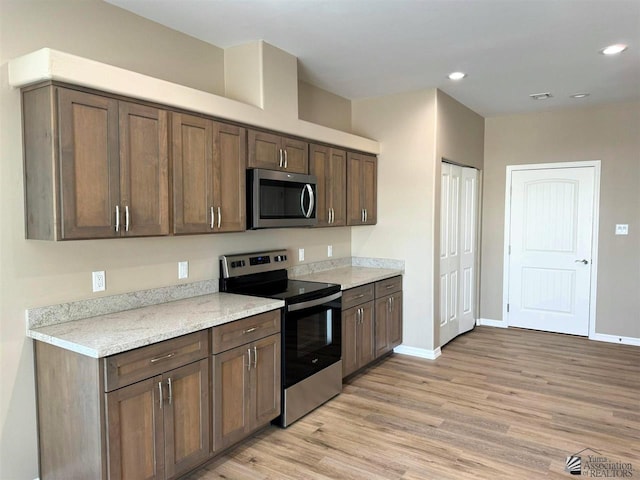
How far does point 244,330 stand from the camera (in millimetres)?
2707

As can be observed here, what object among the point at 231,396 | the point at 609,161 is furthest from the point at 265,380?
the point at 609,161

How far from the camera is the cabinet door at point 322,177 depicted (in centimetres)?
378

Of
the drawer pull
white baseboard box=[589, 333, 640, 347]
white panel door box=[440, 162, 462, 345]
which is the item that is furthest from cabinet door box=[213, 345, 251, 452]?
white baseboard box=[589, 333, 640, 347]

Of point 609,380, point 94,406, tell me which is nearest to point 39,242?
point 94,406

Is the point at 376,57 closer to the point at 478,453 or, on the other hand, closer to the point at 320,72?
the point at 320,72

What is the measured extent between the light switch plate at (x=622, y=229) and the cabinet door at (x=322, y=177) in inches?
135

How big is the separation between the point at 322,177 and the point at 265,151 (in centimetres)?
81

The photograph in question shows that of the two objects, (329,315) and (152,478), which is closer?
(152,478)

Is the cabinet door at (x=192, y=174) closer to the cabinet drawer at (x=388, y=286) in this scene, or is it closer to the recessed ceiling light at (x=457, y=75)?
the cabinet drawer at (x=388, y=286)

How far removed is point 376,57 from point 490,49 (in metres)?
0.85

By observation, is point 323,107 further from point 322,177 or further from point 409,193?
point 409,193

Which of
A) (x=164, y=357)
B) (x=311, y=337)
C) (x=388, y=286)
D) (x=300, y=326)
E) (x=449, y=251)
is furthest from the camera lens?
(x=449, y=251)

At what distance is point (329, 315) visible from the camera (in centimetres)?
350

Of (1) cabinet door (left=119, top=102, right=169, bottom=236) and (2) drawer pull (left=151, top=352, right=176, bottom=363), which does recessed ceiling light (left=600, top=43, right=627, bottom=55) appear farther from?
(2) drawer pull (left=151, top=352, right=176, bottom=363)
